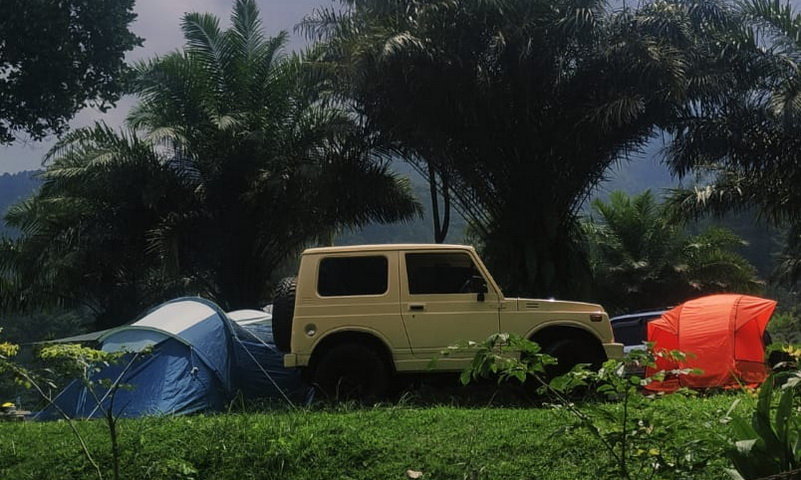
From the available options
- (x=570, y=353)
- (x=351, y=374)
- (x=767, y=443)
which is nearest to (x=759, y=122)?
(x=570, y=353)

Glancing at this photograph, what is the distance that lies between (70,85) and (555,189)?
8864 mm

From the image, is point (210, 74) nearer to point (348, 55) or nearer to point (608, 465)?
point (348, 55)

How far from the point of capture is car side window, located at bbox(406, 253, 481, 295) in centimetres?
930

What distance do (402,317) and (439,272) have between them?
0.73 metres

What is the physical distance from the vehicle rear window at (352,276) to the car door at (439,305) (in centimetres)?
28

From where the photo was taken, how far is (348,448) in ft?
21.2

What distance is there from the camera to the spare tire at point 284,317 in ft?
31.5

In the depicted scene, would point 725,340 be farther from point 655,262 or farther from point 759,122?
point 655,262

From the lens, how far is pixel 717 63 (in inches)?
595

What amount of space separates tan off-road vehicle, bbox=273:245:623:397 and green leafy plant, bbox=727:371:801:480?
5441 millimetres

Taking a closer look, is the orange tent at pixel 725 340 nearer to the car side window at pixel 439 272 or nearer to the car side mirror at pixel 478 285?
the car side mirror at pixel 478 285

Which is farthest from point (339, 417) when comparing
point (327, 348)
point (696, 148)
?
point (696, 148)

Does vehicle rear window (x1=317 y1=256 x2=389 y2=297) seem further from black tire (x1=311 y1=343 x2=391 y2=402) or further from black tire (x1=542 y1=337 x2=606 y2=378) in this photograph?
black tire (x1=542 y1=337 x2=606 y2=378)

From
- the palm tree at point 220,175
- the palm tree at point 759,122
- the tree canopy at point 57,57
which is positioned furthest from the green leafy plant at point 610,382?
the palm tree at point 220,175
